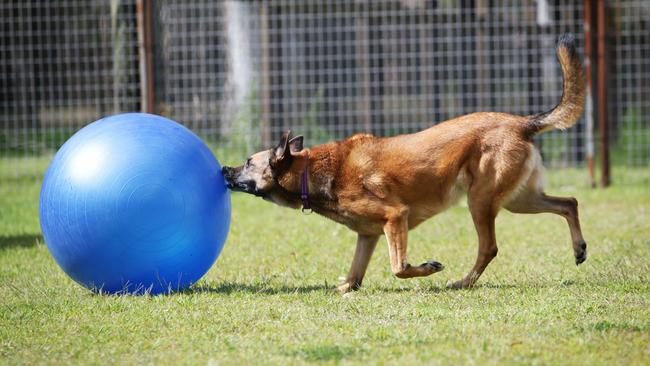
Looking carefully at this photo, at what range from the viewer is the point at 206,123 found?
12891 millimetres

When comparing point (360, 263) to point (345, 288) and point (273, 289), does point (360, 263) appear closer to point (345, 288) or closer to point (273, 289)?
point (345, 288)

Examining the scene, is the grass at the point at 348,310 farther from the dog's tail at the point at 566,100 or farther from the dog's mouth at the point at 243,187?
the dog's tail at the point at 566,100

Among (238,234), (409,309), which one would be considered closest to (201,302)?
(409,309)

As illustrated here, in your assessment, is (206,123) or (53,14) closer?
(206,123)

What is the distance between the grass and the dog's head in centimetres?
67

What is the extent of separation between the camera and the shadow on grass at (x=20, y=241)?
8336 millimetres

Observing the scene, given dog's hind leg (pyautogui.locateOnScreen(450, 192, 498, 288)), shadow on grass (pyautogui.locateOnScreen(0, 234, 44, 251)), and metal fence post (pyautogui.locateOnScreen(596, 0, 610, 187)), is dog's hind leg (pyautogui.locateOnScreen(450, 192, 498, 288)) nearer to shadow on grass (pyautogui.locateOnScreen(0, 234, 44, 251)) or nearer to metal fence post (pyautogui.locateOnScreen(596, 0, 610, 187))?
shadow on grass (pyautogui.locateOnScreen(0, 234, 44, 251))

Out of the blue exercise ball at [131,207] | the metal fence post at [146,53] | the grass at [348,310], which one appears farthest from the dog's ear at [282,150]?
the metal fence post at [146,53]

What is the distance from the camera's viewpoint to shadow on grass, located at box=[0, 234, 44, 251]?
8.34 meters

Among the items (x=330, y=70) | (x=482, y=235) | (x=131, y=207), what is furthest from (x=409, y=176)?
(x=330, y=70)

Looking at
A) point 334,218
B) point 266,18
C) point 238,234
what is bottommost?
point 238,234

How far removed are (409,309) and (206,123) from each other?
803 cm

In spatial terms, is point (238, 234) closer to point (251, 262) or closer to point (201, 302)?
point (251, 262)

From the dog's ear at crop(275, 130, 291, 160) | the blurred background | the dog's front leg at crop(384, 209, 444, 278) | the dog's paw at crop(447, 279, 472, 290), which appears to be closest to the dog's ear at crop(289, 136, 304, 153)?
the dog's ear at crop(275, 130, 291, 160)
